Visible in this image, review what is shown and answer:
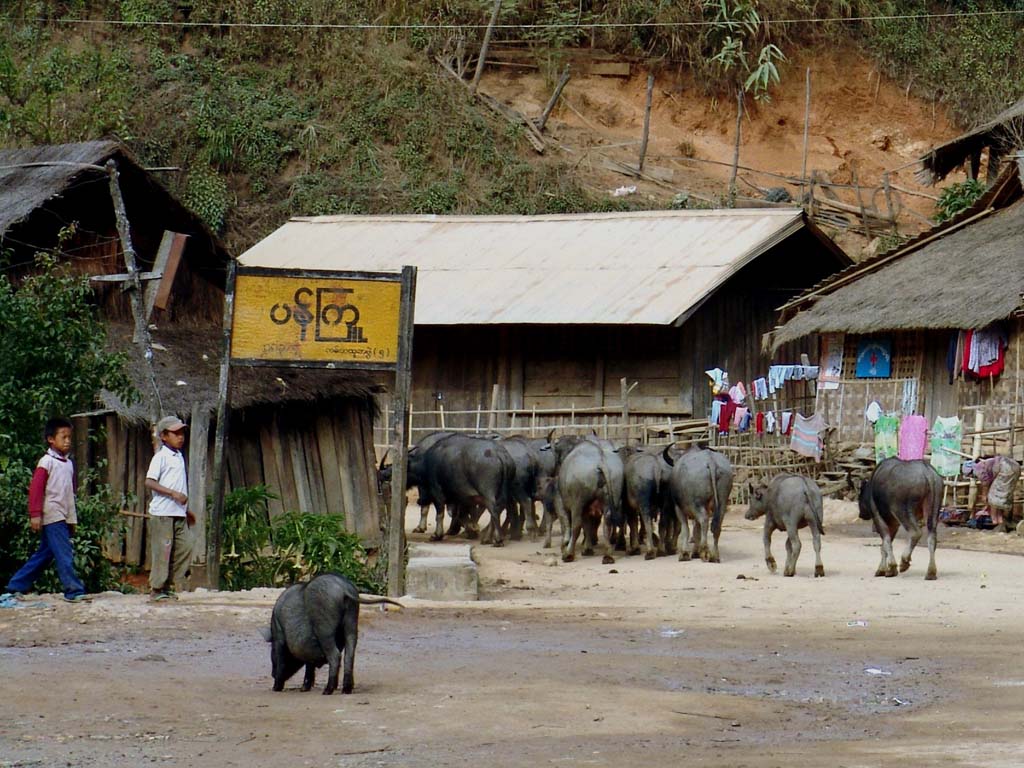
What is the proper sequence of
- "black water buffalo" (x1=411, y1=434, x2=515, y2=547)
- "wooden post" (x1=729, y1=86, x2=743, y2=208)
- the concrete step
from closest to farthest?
the concrete step
"black water buffalo" (x1=411, y1=434, x2=515, y2=547)
"wooden post" (x1=729, y1=86, x2=743, y2=208)

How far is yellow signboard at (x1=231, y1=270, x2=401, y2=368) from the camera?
46.2 feet

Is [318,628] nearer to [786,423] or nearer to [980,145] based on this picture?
[786,423]

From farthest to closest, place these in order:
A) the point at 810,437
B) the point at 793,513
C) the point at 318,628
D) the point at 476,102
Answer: the point at 476,102
the point at 810,437
the point at 793,513
the point at 318,628

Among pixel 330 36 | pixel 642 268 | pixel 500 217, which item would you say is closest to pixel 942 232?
pixel 642 268

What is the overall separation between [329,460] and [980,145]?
58.3 feet

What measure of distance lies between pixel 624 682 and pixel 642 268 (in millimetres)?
18212

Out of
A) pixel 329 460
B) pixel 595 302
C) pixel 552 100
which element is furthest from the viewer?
pixel 552 100

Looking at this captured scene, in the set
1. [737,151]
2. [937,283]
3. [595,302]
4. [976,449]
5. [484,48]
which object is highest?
[484,48]

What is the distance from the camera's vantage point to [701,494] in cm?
1791

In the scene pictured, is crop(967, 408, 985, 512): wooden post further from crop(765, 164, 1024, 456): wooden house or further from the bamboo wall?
the bamboo wall

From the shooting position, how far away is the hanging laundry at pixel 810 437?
25125 millimetres

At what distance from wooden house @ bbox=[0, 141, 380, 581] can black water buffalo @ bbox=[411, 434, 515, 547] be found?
7.38ft

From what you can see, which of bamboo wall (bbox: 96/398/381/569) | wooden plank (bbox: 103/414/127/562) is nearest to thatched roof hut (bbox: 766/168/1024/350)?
bamboo wall (bbox: 96/398/381/569)

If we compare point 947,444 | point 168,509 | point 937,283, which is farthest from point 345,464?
point 937,283
